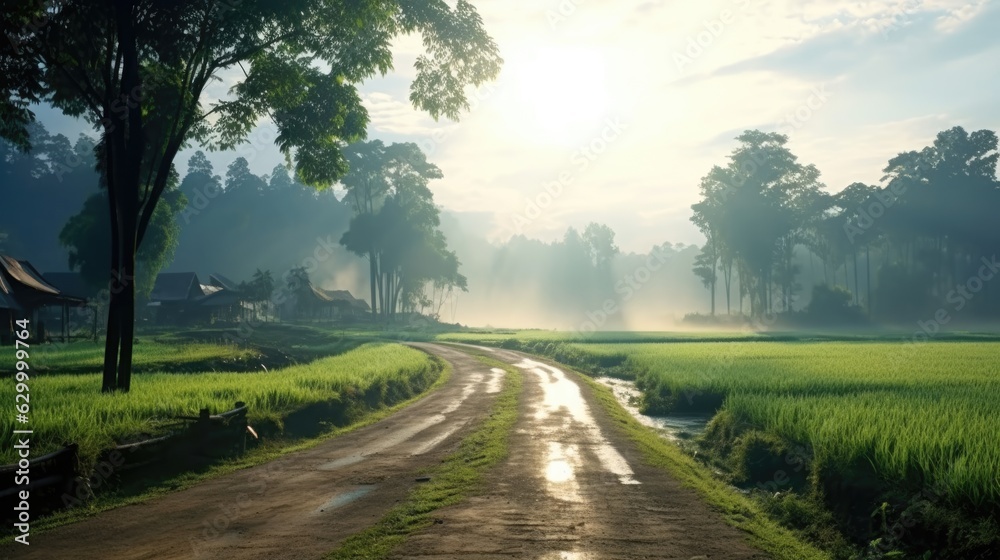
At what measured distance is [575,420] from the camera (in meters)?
19.7

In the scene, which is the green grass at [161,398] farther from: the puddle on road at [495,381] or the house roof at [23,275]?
the house roof at [23,275]

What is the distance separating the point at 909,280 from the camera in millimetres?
88000

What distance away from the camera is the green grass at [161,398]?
39.7 feet

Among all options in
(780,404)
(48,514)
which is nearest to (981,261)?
(780,404)

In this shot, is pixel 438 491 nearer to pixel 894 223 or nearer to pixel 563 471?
pixel 563 471

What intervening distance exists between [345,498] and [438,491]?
1427 millimetres

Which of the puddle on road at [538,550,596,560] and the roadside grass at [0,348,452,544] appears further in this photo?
the roadside grass at [0,348,452,544]

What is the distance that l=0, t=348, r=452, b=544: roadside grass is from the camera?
9.99m

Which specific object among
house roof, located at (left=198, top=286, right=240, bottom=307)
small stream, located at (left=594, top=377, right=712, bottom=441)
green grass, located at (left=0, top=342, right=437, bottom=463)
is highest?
house roof, located at (left=198, top=286, right=240, bottom=307)

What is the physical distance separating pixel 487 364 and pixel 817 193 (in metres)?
68.8

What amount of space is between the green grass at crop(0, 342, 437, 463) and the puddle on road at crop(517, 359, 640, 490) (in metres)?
6.24

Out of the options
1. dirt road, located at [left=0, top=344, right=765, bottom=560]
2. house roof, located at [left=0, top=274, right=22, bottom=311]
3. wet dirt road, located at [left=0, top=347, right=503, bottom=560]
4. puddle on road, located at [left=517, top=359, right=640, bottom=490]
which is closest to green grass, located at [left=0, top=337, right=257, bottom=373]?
house roof, located at [left=0, top=274, right=22, bottom=311]

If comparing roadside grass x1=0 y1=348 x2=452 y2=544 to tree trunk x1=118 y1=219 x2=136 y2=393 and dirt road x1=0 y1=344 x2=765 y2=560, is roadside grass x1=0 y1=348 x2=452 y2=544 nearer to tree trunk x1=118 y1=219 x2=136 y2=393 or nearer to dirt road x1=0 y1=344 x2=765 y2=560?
dirt road x1=0 y1=344 x2=765 y2=560

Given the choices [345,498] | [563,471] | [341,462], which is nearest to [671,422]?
[563,471]
